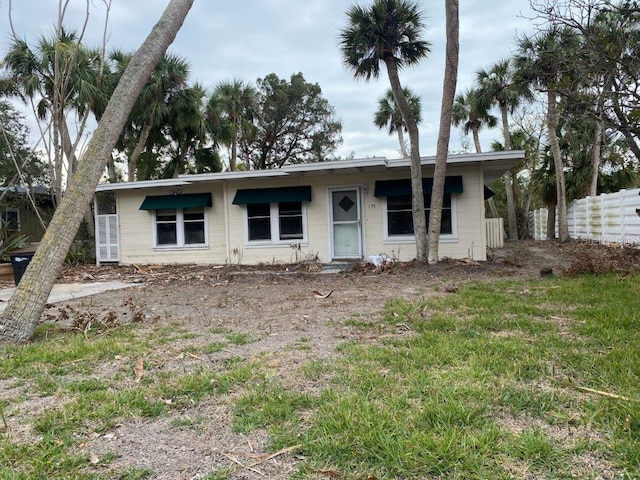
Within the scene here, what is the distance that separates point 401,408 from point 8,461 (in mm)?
2099

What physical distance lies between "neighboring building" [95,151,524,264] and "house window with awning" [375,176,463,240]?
1.0 inches

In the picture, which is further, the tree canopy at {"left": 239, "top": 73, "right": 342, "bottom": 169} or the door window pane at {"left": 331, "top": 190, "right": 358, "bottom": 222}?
the tree canopy at {"left": 239, "top": 73, "right": 342, "bottom": 169}

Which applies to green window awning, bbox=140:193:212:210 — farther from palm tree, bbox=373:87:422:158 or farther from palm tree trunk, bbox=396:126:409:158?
palm tree trunk, bbox=396:126:409:158

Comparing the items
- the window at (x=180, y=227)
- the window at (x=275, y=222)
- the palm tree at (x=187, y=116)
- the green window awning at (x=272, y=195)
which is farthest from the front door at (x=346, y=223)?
the palm tree at (x=187, y=116)

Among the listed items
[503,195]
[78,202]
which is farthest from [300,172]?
[503,195]

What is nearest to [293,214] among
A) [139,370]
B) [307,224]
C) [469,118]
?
[307,224]

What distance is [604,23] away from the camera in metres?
8.01

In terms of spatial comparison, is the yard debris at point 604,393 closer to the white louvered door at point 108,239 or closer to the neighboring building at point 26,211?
the white louvered door at point 108,239

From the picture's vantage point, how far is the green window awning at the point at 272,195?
11.4 meters

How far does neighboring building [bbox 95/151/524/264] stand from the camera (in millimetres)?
10547

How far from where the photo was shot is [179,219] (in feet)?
41.7

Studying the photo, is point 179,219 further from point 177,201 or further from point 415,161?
point 415,161

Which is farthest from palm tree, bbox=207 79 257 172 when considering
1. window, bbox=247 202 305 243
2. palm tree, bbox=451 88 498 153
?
palm tree, bbox=451 88 498 153

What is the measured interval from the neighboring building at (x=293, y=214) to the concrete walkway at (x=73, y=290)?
3293 mm
